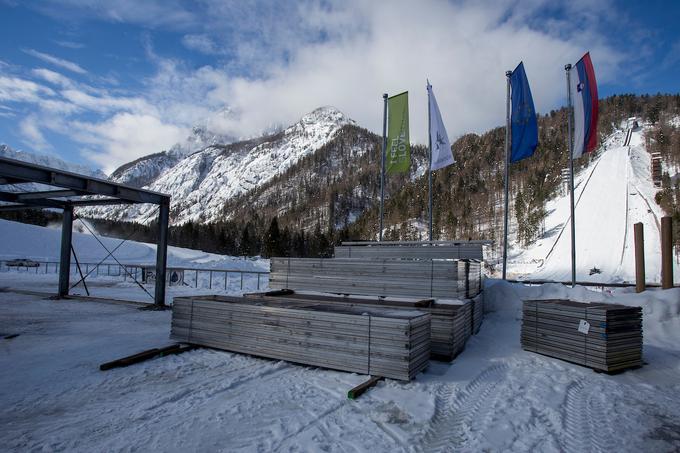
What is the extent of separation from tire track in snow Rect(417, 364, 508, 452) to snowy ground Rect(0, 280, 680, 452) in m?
0.02

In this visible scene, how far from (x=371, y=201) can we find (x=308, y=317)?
504ft

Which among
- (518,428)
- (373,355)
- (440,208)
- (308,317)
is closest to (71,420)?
(308,317)

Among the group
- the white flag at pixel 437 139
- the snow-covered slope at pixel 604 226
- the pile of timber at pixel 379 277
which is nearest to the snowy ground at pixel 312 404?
the pile of timber at pixel 379 277

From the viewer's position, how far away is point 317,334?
689cm

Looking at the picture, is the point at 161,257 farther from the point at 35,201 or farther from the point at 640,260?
the point at 640,260

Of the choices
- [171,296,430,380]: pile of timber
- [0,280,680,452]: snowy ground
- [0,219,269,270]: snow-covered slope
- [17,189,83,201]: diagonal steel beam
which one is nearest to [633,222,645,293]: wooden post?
[0,280,680,452]: snowy ground

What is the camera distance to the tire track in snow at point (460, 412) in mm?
4344

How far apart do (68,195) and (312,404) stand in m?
11.8

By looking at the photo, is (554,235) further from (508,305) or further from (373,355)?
(373,355)

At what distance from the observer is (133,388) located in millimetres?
5699

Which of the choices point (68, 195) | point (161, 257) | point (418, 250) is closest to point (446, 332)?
point (418, 250)

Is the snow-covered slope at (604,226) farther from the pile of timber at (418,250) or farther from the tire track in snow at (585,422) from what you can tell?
the tire track in snow at (585,422)

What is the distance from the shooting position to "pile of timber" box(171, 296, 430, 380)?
6250mm

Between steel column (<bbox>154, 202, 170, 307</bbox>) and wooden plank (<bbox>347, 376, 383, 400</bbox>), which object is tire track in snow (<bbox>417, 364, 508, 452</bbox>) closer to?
wooden plank (<bbox>347, 376, 383, 400</bbox>)
